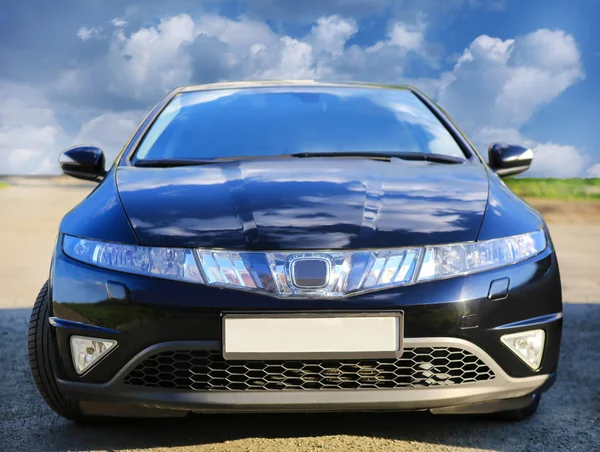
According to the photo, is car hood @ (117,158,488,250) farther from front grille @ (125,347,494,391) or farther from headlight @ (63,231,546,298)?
front grille @ (125,347,494,391)

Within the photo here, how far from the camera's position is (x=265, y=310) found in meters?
2.88

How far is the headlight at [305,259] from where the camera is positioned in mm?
2889

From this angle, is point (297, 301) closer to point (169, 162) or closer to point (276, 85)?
point (169, 162)

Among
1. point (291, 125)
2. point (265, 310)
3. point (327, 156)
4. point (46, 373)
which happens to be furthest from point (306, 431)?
point (291, 125)

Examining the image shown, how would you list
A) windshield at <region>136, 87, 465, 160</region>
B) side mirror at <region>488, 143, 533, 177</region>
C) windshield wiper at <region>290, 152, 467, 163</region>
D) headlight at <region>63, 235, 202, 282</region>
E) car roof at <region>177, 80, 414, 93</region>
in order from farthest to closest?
car roof at <region>177, 80, 414, 93</region>
side mirror at <region>488, 143, 533, 177</region>
windshield at <region>136, 87, 465, 160</region>
windshield wiper at <region>290, 152, 467, 163</region>
headlight at <region>63, 235, 202, 282</region>

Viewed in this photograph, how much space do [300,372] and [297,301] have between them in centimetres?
24

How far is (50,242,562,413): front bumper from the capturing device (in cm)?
291

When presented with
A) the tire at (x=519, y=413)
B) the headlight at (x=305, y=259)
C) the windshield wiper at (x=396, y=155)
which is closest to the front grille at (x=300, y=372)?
the headlight at (x=305, y=259)

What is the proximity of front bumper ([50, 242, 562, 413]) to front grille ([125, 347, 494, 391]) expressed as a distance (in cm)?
3

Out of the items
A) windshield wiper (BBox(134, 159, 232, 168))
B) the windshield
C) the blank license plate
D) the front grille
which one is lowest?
the front grille

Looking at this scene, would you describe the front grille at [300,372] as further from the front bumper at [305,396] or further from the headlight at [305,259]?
the headlight at [305,259]

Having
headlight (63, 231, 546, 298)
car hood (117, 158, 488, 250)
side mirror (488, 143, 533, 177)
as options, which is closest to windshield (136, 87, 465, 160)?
side mirror (488, 143, 533, 177)

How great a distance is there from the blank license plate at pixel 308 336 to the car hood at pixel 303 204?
232mm

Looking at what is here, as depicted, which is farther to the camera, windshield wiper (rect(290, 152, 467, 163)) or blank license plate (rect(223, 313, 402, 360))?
windshield wiper (rect(290, 152, 467, 163))
